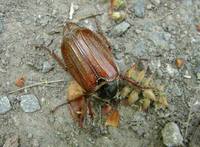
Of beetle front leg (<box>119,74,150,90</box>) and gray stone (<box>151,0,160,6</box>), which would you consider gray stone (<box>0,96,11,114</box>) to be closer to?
beetle front leg (<box>119,74,150,90</box>)

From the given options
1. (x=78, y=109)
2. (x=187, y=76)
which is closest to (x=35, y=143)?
(x=78, y=109)

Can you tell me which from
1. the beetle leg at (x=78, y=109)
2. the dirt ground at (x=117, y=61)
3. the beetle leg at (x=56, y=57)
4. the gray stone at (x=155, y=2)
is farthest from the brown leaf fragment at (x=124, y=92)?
the gray stone at (x=155, y=2)

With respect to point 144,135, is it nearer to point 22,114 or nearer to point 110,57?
point 110,57

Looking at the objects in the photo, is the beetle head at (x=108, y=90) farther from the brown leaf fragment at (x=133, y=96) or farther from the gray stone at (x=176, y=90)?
the gray stone at (x=176, y=90)

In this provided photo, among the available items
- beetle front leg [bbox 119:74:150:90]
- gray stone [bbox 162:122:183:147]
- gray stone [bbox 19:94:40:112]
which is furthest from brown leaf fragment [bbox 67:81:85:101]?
gray stone [bbox 162:122:183:147]

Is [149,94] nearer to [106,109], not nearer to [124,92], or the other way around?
[124,92]

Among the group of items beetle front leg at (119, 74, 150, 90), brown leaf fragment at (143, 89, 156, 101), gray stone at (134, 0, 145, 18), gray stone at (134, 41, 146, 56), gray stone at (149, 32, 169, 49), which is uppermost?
gray stone at (134, 0, 145, 18)
